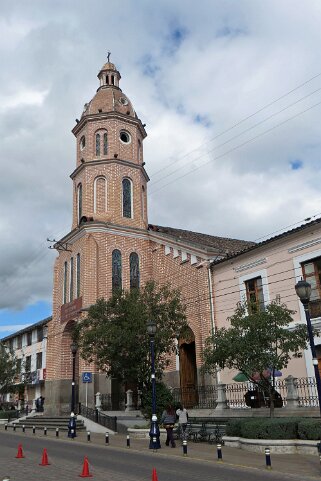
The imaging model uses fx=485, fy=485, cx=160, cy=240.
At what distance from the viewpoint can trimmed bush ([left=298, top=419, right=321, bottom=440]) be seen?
45.0 ft

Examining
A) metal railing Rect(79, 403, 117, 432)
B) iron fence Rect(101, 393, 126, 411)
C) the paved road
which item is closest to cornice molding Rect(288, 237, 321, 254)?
the paved road

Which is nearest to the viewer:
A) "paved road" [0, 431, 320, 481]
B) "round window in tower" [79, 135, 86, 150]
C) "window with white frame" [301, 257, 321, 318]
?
"paved road" [0, 431, 320, 481]

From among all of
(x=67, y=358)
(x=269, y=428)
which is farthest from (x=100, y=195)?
(x=269, y=428)

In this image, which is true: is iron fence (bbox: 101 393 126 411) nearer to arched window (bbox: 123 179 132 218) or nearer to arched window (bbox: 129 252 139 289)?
arched window (bbox: 129 252 139 289)

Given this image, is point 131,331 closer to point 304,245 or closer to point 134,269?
point 304,245

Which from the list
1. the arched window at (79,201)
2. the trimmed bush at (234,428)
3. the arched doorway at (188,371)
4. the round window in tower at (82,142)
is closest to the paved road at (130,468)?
the trimmed bush at (234,428)

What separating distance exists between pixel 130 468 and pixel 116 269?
20.2m

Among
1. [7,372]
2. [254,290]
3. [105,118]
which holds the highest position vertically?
[105,118]

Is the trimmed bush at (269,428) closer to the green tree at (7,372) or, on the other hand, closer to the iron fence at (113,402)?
A: the iron fence at (113,402)

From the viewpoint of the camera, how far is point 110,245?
3222 centimetres

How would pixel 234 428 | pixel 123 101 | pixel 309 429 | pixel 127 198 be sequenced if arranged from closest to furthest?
pixel 309 429 < pixel 234 428 < pixel 127 198 < pixel 123 101

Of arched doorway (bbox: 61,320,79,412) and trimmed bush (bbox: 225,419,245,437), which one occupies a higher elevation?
arched doorway (bbox: 61,320,79,412)

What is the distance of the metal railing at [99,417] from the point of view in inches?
975

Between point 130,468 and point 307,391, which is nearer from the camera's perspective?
point 130,468
